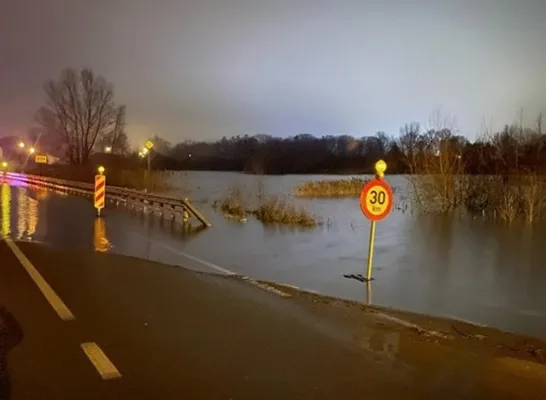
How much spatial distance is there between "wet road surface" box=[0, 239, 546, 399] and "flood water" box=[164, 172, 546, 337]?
2820 mm

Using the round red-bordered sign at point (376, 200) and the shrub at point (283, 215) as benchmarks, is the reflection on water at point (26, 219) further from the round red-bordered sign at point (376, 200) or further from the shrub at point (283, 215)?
the round red-bordered sign at point (376, 200)

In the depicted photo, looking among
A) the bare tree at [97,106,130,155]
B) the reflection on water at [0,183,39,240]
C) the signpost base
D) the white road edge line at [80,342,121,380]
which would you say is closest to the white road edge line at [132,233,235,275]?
the signpost base

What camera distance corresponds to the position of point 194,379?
5555mm

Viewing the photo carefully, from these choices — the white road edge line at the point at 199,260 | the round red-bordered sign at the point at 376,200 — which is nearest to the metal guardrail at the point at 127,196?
the white road edge line at the point at 199,260

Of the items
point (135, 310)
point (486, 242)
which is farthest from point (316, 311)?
point (486, 242)

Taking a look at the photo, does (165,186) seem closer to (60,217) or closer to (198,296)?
(60,217)

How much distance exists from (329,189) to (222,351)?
136 feet

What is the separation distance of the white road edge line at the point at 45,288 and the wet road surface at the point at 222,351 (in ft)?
0.09

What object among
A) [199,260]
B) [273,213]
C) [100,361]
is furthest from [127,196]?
[100,361]

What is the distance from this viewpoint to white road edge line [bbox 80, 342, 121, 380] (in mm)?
5613

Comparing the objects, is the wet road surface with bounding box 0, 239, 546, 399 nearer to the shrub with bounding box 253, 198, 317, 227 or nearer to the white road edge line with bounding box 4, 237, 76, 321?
the white road edge line with bounding box 4, 237, 76, 321

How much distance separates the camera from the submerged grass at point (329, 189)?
153ft

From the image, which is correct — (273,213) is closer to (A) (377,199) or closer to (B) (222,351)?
(A) (377,199)

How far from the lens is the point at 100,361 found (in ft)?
19.7
